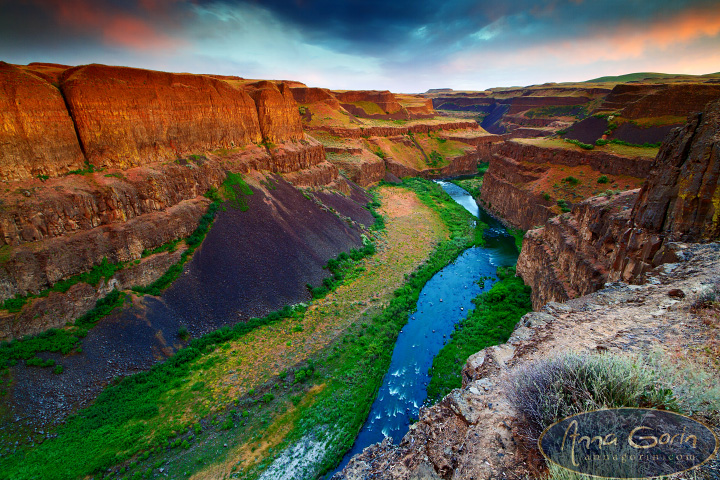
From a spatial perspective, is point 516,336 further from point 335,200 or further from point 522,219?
point 522,219

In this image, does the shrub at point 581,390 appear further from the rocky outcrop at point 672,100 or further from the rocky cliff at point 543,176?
the rocky outcrop at point 672,100

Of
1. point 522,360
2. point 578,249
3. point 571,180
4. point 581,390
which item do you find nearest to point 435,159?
point 571,180

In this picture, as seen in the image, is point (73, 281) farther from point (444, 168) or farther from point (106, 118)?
point (444, 168)

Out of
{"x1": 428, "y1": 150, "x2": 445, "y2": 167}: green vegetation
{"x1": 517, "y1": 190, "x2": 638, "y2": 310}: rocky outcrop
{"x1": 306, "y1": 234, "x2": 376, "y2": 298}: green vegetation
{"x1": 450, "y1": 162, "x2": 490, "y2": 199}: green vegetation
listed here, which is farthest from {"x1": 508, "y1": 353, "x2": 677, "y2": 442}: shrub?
{"x1": 428, "y1": 150, "x2": 445, "y2": 167}: green vegetation

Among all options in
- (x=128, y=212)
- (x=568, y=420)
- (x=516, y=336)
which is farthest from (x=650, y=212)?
(x=128, y=212)

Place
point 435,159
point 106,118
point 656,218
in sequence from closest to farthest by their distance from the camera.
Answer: point 656,218
point 106,118
point 435,159

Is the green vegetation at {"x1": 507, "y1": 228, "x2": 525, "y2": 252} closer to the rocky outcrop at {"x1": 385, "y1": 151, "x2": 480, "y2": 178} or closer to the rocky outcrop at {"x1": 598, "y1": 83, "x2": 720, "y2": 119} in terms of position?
the rocky outcrop at {"x1": 598, "y1": 83, "x2": 720, "y2": 119}

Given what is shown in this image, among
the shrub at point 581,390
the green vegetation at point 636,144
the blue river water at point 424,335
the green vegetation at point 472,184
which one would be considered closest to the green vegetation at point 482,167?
the green vegetation at point 472,184
